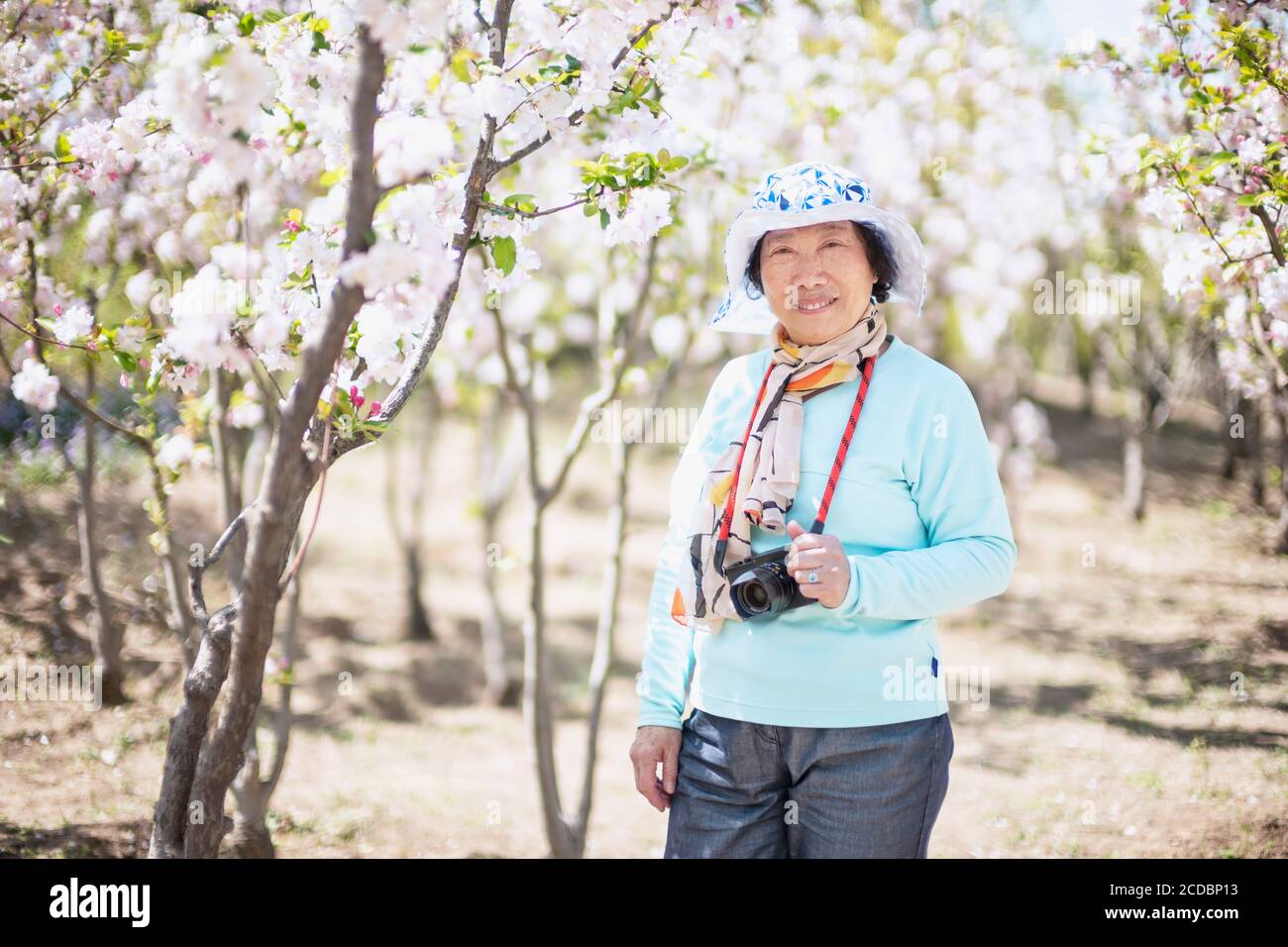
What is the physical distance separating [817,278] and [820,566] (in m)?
0.56

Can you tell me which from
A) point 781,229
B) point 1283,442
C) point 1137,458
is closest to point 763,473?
point 781,229

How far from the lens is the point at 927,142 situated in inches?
293

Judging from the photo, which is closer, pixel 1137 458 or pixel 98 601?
pixel 98 601

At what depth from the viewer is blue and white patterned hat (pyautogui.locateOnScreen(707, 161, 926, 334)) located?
1.87 m

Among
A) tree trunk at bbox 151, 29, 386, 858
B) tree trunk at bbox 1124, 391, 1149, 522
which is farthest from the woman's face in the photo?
tree trunk at bbox 1124, 391, 1149, 522

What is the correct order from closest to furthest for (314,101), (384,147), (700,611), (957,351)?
(384,147) < (700,611) < (314,101) < (957,351)

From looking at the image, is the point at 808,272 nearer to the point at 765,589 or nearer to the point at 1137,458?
the point at 765,589

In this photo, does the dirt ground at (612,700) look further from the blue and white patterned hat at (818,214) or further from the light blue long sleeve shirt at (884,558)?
the blue and white patterned hat at (818,214)

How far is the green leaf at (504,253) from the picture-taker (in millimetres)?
2041

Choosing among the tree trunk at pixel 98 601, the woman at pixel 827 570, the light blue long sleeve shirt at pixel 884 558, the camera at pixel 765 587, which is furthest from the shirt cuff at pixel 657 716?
the tree trunk at pixel 98 601

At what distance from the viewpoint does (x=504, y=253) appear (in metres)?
2.04
